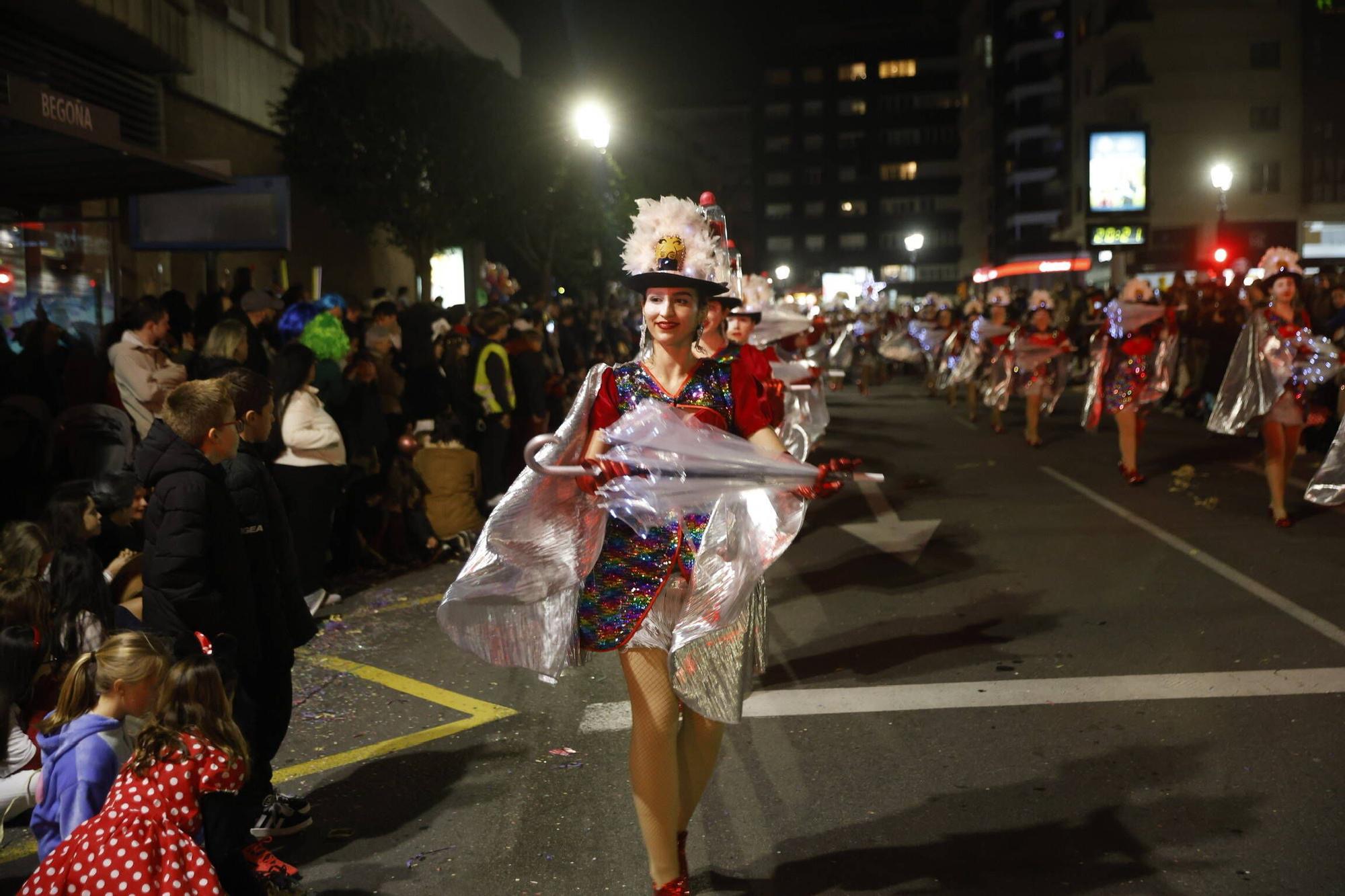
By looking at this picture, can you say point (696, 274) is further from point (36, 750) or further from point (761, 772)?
point (36, 750)

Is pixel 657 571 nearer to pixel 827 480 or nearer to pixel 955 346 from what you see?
pixel 827 480

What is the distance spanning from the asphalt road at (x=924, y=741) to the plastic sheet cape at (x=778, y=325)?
11.1 ft

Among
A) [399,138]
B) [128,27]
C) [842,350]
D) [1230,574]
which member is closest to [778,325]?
[1230,574]

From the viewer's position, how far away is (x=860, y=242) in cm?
12575

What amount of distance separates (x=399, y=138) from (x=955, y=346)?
10.2m

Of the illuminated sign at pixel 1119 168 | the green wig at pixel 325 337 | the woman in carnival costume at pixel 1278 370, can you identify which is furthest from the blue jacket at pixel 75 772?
the illuminated sign at pixel 1119 168

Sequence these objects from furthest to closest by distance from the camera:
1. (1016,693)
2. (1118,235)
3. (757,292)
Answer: (1118,235) → (757,292) → (1016,693)

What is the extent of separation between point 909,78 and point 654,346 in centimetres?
12518

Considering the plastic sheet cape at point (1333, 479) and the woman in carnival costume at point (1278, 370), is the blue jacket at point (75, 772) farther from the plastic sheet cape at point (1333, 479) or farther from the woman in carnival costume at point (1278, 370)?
the woman in carnival costume at point (1278, 370)

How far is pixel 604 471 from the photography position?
3.78 metres

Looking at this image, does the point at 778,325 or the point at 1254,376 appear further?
the point at 778,325

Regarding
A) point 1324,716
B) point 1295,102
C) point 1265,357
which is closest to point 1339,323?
point 1265,357

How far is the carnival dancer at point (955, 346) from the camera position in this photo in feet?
75.2

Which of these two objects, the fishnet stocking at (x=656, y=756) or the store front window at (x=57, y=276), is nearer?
the fishnet stocking at (x=656, y=756)
